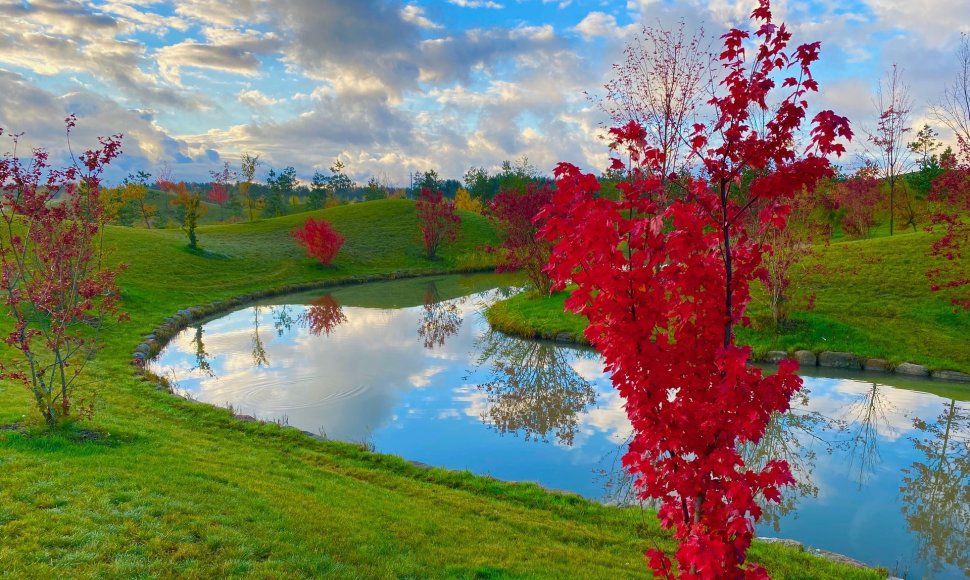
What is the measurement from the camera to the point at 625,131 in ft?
14.4

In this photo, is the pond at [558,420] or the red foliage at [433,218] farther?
the red foliage at [433,218]

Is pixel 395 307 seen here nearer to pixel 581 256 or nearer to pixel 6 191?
pixel 6 191

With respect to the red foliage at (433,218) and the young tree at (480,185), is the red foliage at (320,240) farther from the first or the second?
the young tree at (480,185)

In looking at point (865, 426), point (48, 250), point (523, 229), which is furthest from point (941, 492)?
point (523, 229)

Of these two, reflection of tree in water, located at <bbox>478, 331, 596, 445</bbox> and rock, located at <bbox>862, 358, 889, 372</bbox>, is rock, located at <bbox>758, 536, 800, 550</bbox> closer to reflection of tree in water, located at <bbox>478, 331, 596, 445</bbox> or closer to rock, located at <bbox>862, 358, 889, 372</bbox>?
reflection of tree in water, located at <bbox>478, 331, 596, 445</bbox>

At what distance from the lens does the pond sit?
28.1 ft

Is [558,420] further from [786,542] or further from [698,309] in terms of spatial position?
[698,309]

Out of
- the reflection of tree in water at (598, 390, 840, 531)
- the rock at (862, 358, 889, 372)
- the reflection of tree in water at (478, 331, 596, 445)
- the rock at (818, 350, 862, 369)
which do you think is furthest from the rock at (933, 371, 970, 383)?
the reflection of tree in water at (478, 331, 596, 445)

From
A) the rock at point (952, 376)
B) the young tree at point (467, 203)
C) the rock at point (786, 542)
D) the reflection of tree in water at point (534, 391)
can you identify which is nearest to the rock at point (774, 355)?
the rock at point (952, 376)

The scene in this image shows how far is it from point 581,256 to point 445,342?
1718 centimetres

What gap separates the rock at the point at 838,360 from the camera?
16.4 m

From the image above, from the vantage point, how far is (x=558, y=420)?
12.8m

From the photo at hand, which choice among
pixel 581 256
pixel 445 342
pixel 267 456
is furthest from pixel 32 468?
pixel 445 342

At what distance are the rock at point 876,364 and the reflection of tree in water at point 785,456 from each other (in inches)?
150
